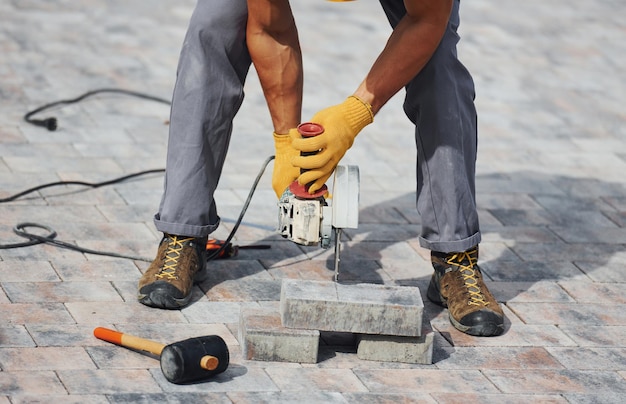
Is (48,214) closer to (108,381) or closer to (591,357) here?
(108,381)

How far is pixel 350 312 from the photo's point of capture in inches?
117

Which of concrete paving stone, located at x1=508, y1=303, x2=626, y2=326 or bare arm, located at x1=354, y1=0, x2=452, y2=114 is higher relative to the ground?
bare arm, located at x1=354, y1=0, x2=452, y2=114

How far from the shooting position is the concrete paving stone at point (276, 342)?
2.96 metres

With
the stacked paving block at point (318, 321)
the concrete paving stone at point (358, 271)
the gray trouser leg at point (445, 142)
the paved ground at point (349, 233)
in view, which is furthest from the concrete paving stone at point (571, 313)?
the stacked paving block at point (318, 321)

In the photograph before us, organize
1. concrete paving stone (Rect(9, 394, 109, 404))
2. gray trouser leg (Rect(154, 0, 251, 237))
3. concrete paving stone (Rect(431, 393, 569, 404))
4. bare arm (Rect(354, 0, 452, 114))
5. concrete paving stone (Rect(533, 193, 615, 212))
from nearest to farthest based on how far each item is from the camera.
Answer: concrete paving stone (Rect(9, 394, 109, 404)) < concrete paving stone (Rect(431, 393, 569, 404)) < bare arm (Rect(354, 0, 452, 114)) < gray trouser leg (Rect(154, 0, 251, 237)) < concrete paving stone (Rect(533, 193, 615, 212))

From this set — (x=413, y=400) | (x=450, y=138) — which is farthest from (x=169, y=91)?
(x=413, y=400)

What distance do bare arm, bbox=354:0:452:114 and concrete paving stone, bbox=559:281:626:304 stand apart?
107 centimetres

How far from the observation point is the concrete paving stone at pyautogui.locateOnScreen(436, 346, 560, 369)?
3.10 meters

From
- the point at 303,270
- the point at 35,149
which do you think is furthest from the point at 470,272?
the point at 35,149

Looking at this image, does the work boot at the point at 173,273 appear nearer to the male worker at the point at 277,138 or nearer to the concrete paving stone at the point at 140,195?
the male worker at the point at 277,138

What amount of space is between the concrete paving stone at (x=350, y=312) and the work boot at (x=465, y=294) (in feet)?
1.15

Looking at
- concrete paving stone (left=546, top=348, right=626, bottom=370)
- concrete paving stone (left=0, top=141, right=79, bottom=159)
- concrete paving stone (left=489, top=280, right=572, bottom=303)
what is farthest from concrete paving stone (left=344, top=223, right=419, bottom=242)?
concrete paving stone (left=0, top=141, right=79, bottom=159)

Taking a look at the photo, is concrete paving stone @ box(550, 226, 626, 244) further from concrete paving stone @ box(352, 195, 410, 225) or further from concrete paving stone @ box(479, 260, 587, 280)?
concrete paving stone @ box(352, 195, 410, 225)

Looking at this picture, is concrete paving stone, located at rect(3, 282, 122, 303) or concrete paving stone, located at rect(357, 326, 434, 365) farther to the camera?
concrete paving stone, located at rect(3, 282, 122, 303)
